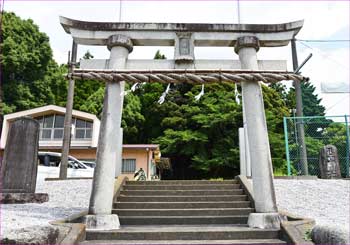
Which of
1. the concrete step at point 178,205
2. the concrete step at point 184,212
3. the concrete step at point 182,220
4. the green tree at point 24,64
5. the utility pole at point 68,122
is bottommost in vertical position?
the concrete step at point 182,220

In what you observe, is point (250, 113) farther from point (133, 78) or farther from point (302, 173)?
point (302, 173)

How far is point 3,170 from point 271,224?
22.8 ft

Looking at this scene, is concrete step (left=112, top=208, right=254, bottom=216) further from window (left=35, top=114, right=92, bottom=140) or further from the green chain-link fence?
window (left=35, top=114, right=92, bottom=140)

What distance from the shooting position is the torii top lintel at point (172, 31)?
653 cm

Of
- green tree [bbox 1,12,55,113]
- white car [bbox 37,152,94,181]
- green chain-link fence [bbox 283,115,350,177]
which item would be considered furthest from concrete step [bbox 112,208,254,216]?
green tree [bbox 1,12,55,113]

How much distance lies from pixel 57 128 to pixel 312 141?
731 inches

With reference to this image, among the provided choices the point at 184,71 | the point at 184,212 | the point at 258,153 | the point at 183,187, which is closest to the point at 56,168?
the point at 183,187

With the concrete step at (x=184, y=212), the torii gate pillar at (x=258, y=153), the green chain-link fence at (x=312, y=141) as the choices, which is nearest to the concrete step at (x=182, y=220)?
the concrete step at (x=184, y=212)

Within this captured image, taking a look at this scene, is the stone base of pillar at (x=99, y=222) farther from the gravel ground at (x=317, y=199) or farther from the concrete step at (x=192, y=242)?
the gravel ground at (x=317, y=199)

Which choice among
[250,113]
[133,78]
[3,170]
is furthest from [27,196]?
[250,113]

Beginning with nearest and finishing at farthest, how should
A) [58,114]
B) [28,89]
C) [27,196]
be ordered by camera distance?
[27,196] → [58,114] → [28,89]

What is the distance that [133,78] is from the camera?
6020 mm

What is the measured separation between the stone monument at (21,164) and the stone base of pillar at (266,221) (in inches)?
228

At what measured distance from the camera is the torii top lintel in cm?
653
